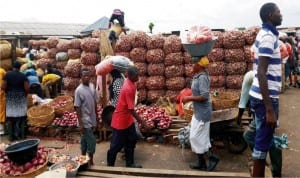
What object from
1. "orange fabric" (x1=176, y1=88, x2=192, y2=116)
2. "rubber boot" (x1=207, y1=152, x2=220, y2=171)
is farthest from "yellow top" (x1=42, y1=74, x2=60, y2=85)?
"rubber boot" (x1=207, y1=152, x2=220, y2=171)

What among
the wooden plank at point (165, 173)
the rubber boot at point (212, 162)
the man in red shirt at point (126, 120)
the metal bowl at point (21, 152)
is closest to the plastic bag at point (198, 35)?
the man in red shirt at point (126, 120)

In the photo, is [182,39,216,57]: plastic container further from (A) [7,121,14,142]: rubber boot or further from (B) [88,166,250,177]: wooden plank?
(A) [7,121,14,142]: rubber boot

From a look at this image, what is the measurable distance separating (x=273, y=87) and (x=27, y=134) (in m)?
6.29

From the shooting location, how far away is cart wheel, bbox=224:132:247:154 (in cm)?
612

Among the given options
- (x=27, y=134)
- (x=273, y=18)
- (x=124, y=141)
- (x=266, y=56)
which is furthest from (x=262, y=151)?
(x=27, y=134)

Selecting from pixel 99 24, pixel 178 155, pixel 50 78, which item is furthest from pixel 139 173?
pixel 99 24

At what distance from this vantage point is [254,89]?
141 inches

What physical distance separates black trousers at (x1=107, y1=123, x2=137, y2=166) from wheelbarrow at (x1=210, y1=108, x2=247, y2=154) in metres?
1.36

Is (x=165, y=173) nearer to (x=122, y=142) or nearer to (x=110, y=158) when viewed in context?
(x=122, y=142)

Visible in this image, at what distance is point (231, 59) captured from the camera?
8602mm

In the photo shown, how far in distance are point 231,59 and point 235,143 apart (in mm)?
3035

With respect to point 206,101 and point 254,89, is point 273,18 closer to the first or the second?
point 254,89

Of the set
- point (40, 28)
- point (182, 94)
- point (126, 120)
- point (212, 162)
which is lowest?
point (212, 162)

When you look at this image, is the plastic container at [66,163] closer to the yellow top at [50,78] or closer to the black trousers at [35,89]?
the black trousers at [35,89]
